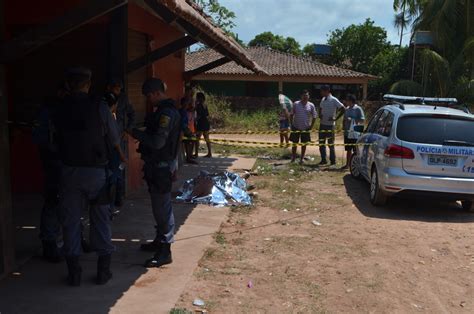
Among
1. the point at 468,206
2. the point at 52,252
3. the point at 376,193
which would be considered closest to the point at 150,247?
the point at 52,252

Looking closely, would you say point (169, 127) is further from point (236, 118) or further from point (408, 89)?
point (408, 89)

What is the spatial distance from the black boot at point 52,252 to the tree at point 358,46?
141 feet

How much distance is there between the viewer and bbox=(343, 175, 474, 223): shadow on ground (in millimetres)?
7734

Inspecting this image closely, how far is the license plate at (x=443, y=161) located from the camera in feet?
24.6

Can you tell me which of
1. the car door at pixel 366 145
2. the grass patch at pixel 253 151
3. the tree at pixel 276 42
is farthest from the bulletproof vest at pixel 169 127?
the tree at pixel 276 42

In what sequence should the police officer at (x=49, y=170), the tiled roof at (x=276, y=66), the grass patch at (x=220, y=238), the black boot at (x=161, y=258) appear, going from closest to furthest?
the police officer at (x=49, y=170), the black boot at (x=161, y=258), the grass patch at (x=220, y=238), the tiled roof at (x=276, y=66)

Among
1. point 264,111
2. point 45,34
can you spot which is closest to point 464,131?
point 45,34

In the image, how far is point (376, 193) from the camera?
26.6ft

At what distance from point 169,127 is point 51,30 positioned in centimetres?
133

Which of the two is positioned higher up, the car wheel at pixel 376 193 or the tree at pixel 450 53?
the tree at pixel 450 53

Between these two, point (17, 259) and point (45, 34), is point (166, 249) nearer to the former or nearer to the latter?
point (17, 259)

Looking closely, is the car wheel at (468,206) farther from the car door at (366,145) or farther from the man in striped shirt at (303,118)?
the man in striped shirt at (303,118)

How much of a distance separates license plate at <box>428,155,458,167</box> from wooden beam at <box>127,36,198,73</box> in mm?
4288

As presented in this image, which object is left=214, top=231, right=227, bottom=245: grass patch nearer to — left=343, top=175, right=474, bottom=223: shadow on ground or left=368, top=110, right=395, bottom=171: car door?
left=343, top=175, right=474, bottom=223: shadow on ground
